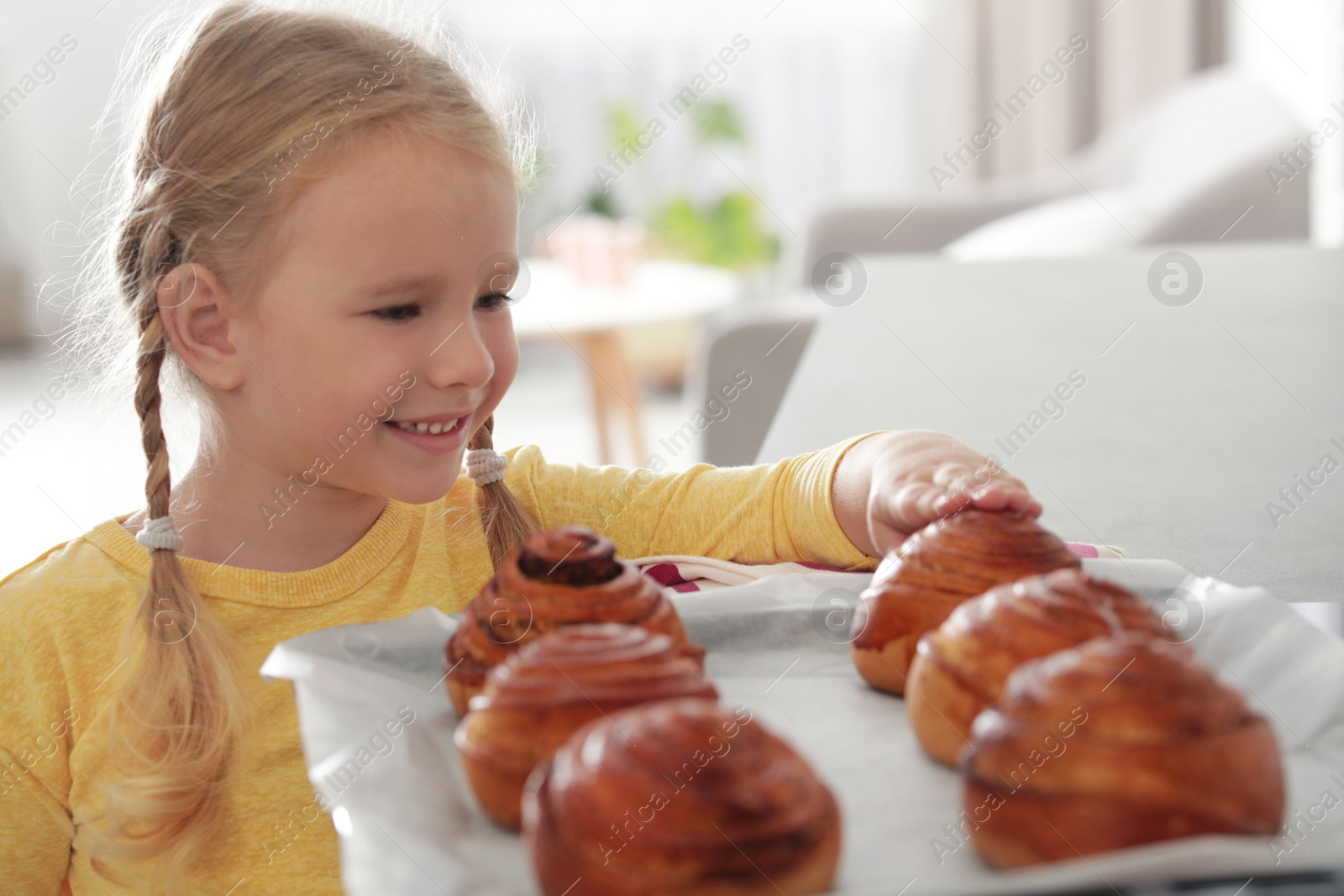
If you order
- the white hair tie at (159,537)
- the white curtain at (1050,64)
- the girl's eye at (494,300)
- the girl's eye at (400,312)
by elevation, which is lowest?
the white hair tie at (159,537)

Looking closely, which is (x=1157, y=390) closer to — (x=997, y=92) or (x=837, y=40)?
(x=997, y=92)

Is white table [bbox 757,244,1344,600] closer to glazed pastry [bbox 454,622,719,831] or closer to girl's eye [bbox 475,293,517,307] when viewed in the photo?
girl's eye [bbox 475,293,517,307]

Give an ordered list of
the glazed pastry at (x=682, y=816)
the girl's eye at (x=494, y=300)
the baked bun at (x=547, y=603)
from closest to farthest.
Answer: the glazed pastry at (x=682, y=816), the baked bun at (x=547, y=603), the girl's eye at (x=494, y=300)

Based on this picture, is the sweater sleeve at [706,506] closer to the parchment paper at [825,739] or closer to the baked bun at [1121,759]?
the parchment paper at [825,739]

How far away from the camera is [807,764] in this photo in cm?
35

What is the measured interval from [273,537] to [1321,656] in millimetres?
683

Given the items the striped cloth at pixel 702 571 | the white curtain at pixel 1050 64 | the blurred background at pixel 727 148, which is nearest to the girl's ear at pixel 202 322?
the striped cloth at pixel 702 571

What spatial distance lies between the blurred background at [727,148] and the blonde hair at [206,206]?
5.64 ft

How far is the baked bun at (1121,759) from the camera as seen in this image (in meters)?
0.32

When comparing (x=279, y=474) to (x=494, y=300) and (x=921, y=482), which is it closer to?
(x=494, y=300)

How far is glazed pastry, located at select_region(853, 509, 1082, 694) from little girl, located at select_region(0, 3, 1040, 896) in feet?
0.55

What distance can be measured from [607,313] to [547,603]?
8.37 ft

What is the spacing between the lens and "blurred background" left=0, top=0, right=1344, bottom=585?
2.92 meters

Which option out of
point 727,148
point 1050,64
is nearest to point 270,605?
point 1050,64
